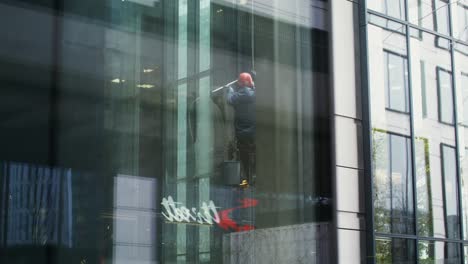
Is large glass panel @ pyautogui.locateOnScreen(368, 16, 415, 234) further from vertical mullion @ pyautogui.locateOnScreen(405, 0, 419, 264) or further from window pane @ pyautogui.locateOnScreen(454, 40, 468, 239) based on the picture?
window pane @ pyautogui.locateOnScreen(454, 40, 468, 239)

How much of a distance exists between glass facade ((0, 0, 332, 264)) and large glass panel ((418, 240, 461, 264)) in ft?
1.14

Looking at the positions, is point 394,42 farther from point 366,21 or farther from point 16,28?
point 16,28

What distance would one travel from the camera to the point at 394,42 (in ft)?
58.4

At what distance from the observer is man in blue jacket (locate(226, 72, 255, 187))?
1487 centimetres

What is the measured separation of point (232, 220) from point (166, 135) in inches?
78.0

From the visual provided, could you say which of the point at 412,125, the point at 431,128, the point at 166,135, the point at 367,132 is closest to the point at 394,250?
the point at 367,132

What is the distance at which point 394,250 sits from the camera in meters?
16.7

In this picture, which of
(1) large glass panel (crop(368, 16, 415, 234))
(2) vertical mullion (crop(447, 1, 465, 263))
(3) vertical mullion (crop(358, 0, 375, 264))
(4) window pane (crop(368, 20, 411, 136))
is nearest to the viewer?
(3) vertical mullion (crop(358, 0, 375, 264))

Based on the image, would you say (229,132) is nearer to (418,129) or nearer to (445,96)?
(418,129)

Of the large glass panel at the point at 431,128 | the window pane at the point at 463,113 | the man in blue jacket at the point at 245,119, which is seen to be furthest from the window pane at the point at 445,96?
the man in blue jacket at the point at 245,119

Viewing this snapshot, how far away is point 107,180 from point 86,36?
2.26 m

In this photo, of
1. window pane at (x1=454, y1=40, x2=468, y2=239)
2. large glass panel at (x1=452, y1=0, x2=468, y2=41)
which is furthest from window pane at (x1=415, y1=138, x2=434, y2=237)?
large glass panel at (x1=452, y1=0, x2=468, y2=41)

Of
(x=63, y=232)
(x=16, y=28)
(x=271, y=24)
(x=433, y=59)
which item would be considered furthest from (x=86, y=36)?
(x=433, y=59)

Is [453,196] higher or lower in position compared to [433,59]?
lower
